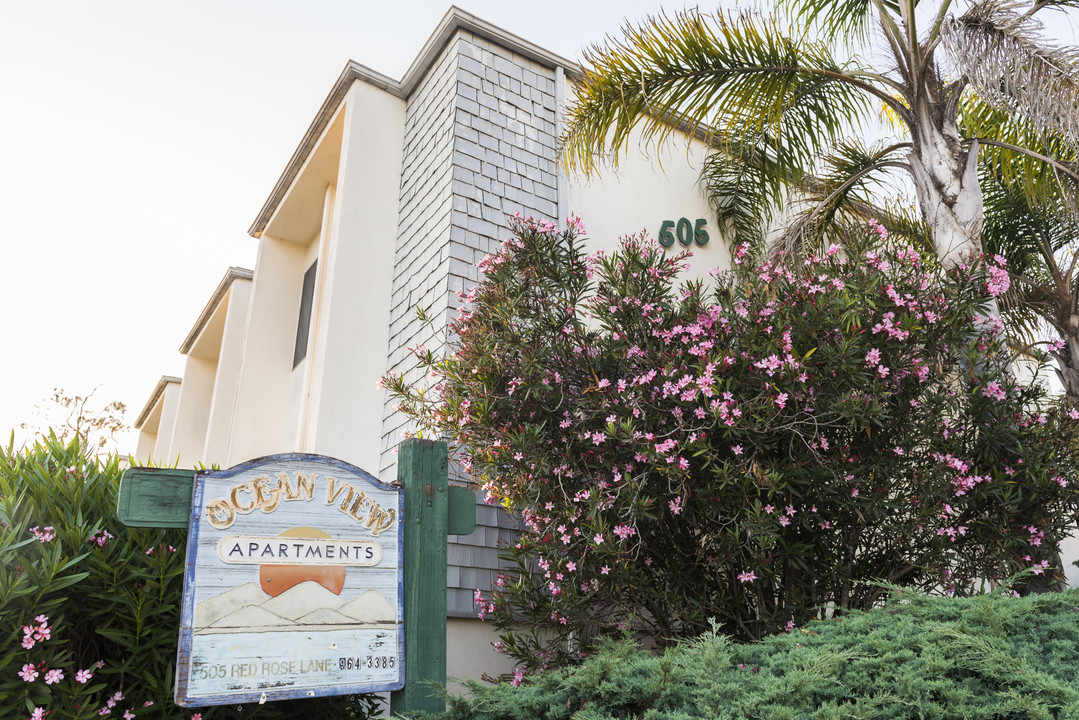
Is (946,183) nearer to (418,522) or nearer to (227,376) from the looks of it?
(418,522)

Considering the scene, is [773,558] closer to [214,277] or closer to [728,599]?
[728,599]

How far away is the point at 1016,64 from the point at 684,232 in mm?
3400

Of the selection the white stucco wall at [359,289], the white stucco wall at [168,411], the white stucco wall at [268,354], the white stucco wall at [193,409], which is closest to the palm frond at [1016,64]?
the white stucco wall at [359,289]

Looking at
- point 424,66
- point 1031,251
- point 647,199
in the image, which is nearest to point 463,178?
point 424,66

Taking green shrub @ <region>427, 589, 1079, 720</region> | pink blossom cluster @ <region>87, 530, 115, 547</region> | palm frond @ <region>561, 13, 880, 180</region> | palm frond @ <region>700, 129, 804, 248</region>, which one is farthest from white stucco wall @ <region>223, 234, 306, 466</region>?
green shrub @ <region>427, 589, 1079, 720</region>

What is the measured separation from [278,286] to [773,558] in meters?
7.93

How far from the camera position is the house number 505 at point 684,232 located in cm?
777

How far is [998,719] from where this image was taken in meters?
2.10

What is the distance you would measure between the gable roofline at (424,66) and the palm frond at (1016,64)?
360 centimetres

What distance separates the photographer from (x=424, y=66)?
7.45 meters

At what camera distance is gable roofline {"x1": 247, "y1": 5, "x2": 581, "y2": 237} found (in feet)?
22.9

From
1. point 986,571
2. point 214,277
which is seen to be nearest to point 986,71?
point 986,571

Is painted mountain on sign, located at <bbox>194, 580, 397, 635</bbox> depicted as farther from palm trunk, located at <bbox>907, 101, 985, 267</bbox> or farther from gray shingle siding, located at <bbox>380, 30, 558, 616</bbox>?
palm trunk, located at <bbox>907, 101, 985, 267</bbox>

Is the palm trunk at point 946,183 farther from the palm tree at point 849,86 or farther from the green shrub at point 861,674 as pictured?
the green shrub at point 861,674
